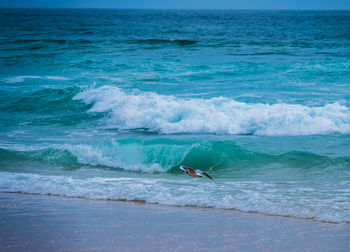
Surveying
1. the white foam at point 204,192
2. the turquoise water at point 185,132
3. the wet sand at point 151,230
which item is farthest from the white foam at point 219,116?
the wet sand at point 151,230

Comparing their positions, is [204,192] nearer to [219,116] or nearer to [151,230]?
[151,230]

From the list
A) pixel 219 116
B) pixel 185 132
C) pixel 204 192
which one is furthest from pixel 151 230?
pixel 219 116

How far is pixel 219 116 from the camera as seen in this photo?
958cm

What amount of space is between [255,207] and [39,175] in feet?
11.0

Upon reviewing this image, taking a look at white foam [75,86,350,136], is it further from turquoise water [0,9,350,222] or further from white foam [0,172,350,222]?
white foam [0,172,350,222]

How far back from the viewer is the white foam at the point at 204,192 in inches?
185

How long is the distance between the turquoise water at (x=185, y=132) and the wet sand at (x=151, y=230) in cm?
33

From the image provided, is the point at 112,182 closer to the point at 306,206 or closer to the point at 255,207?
the point at 255,207

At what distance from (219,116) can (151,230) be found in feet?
18.8

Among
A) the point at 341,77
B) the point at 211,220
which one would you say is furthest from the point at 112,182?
the point at 341,77

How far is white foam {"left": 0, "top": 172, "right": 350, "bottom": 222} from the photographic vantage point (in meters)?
4.70

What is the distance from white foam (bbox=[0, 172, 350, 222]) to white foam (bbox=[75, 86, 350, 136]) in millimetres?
3288

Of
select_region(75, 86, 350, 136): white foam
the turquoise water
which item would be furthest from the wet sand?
select_region(75, 86, 350, 136): white foam

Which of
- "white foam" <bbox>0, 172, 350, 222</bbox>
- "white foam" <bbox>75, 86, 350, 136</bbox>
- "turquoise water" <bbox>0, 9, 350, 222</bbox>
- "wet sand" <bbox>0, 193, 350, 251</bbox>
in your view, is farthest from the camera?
"white foam" <bbox>75, 86, 350, 136</bbox>
